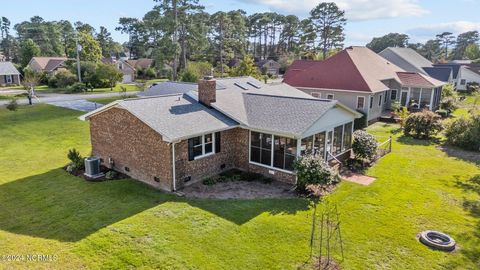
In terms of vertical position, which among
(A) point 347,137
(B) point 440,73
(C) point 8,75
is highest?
(B) point 440,73

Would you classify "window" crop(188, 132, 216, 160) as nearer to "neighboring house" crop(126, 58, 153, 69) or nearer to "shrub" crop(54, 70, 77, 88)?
"shrub" crop(54, 70, 77, 88)

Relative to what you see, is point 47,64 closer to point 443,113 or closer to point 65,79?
point 65,79

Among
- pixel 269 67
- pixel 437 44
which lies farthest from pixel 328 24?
pixel 437 44

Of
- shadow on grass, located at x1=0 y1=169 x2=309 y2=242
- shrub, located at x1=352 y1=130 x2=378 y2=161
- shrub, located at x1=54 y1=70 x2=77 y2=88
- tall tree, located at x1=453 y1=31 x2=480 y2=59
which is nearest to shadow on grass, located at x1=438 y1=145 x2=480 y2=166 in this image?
shrub, located at x1=352 y1=130 x2=378 y2=161

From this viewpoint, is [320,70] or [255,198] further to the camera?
[320,70]

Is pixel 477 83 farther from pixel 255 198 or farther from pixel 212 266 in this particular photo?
pixel 212 266

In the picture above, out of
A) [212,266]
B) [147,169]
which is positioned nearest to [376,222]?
[212,266]

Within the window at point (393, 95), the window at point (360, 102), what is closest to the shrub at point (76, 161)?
the window at point (360, 102)
